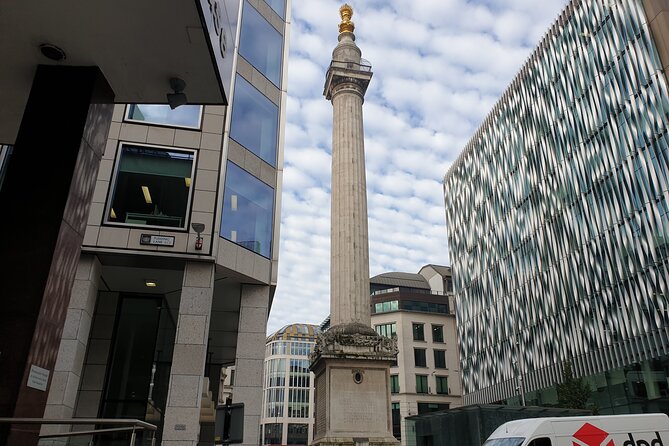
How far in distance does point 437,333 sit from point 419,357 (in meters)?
6.17

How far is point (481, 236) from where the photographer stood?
80.1m

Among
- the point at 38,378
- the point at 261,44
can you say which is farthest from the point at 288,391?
the point at 38,378

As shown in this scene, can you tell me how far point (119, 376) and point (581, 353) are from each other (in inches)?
1941

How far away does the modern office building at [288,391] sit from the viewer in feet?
386

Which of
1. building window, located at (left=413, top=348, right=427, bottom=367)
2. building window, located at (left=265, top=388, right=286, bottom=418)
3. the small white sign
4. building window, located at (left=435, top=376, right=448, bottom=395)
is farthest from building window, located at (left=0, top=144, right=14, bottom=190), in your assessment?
building window, located at (left=265, top=388, right=286, bottom=418)

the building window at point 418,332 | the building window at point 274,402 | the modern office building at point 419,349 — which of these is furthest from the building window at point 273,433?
the building window at point 418,332

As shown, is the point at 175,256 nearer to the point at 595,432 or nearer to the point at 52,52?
the point at 52,52

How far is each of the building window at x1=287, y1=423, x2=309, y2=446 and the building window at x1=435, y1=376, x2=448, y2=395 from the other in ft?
135

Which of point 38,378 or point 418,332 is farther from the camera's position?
point 418,332

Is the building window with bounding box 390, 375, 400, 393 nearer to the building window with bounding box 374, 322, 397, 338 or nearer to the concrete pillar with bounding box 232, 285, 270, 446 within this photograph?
the building window with bounding box 374, 322, 397, 338

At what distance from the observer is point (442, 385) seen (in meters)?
88.8

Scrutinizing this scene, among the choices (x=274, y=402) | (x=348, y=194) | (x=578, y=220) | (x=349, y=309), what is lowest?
(x=349, y=309)

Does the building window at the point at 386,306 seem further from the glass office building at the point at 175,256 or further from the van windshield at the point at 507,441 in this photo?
the van windshield at the point at 507,441

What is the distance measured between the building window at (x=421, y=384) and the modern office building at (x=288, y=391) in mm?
31155
